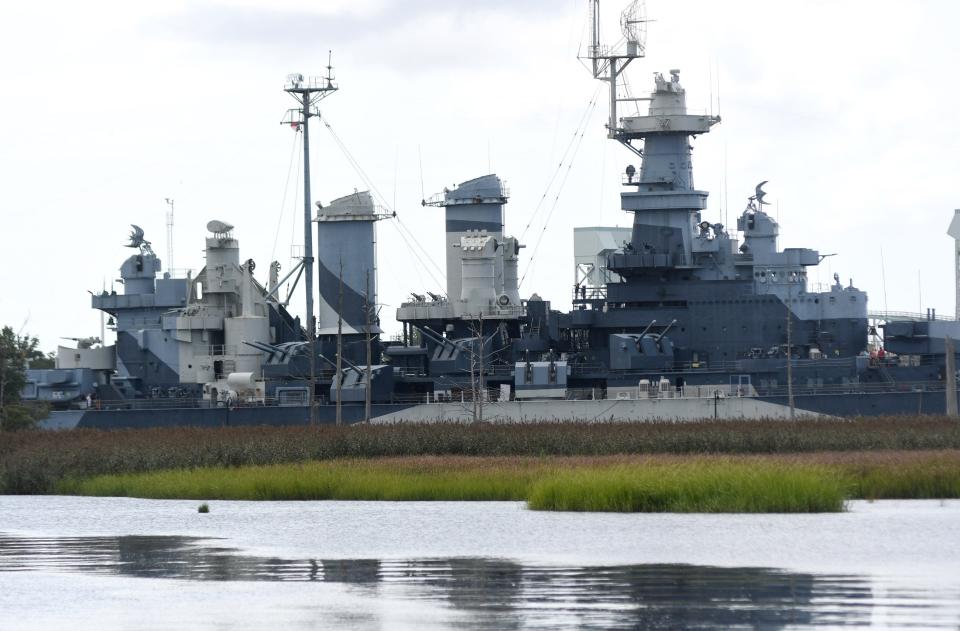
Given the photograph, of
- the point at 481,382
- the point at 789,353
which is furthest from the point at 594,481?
the point at 481,382

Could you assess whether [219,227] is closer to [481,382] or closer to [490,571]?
[481,382]

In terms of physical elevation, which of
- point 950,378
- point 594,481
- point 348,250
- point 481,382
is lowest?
point 594,481

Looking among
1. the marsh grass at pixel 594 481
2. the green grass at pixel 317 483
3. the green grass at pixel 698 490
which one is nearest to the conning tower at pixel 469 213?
the marsh grass at pixel 594 481

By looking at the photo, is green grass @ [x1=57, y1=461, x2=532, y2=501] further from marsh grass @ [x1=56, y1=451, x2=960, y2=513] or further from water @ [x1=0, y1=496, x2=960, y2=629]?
water @ [x1=0, y1=496, x2=960, y2=629]

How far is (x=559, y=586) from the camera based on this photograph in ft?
78.5

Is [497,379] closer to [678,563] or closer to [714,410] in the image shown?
[714,410]

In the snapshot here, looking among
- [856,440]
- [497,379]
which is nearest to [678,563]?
[856,440]

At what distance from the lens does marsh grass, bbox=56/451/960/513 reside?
Result: 33.2 m

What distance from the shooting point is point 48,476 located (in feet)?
156

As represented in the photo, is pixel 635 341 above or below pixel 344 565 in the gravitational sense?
above

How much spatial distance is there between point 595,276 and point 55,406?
83.1 ft

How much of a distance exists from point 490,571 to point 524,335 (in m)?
44.8

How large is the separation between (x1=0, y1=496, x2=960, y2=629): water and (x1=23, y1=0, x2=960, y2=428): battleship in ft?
98.4

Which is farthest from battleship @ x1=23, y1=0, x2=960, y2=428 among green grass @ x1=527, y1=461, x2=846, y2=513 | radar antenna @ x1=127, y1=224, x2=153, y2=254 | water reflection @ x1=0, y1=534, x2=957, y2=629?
water reflection @ x1=0, y1=534, x2=957, y2=629
